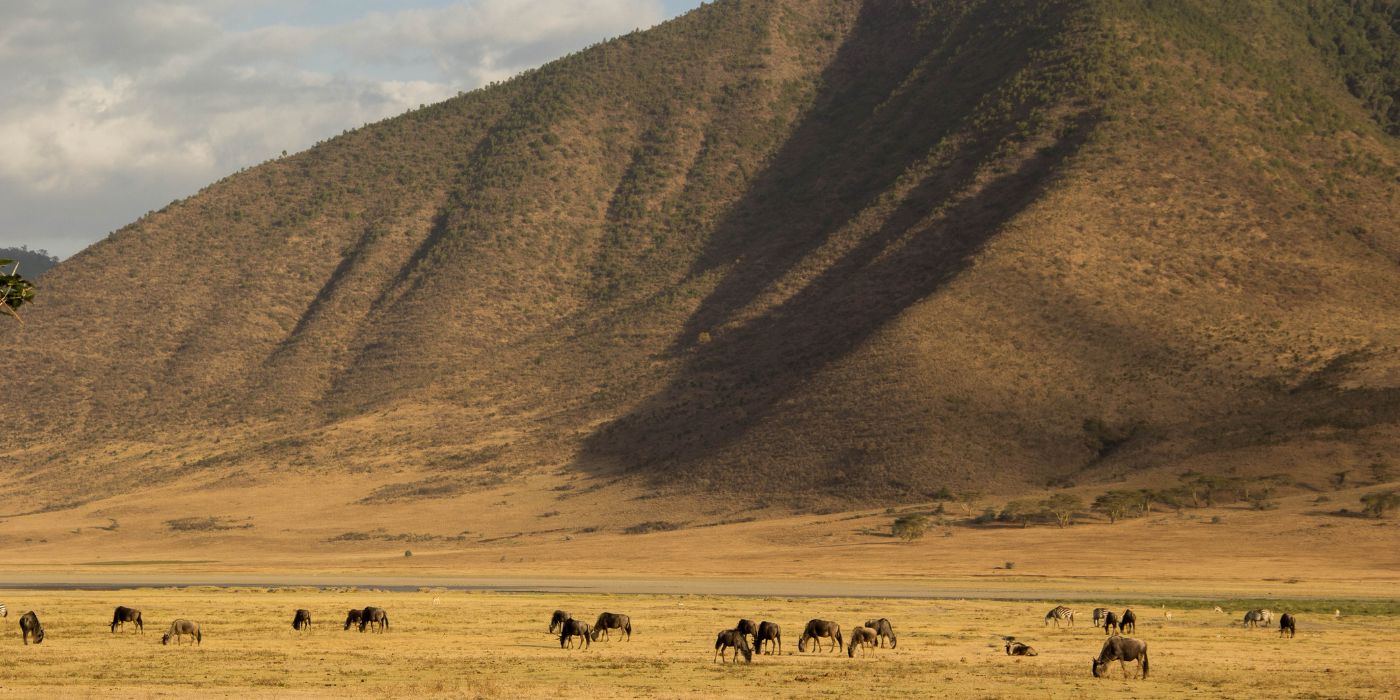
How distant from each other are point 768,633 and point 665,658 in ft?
7.96

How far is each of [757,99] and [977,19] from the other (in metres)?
27.4

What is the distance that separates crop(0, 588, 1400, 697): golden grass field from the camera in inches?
1125

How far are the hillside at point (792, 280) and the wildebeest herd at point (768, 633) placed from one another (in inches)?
2277

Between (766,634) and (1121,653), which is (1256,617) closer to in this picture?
(1121,653)

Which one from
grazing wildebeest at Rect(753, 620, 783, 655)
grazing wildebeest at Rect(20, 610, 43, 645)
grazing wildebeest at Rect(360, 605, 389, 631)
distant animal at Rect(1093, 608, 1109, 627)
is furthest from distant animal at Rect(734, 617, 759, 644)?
grazing wildebeest at Rect(20, 610, 43, 645)

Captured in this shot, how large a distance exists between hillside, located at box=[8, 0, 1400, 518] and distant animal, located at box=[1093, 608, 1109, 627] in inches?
2135

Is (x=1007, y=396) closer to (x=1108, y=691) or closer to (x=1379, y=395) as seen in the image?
(x=1379, y=395)

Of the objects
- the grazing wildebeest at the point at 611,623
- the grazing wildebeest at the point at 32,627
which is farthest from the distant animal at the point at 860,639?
the grazing wildebeest at the point at 32,627

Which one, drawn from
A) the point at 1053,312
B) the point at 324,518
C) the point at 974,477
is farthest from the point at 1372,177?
the point at 324,518

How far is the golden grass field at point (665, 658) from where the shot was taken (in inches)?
1125

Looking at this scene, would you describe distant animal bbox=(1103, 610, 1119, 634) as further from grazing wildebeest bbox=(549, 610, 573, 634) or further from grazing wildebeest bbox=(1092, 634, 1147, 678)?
grazing wildebeest bbox=(549, 610, 573, 634)

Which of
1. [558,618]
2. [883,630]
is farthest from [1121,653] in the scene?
[558,618]

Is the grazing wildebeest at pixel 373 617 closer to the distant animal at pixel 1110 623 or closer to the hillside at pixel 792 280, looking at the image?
the distant animal at pixel 1110 623

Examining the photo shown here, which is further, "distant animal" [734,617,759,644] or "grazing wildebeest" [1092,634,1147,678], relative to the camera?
"distant animal" [734,617,759,644]
